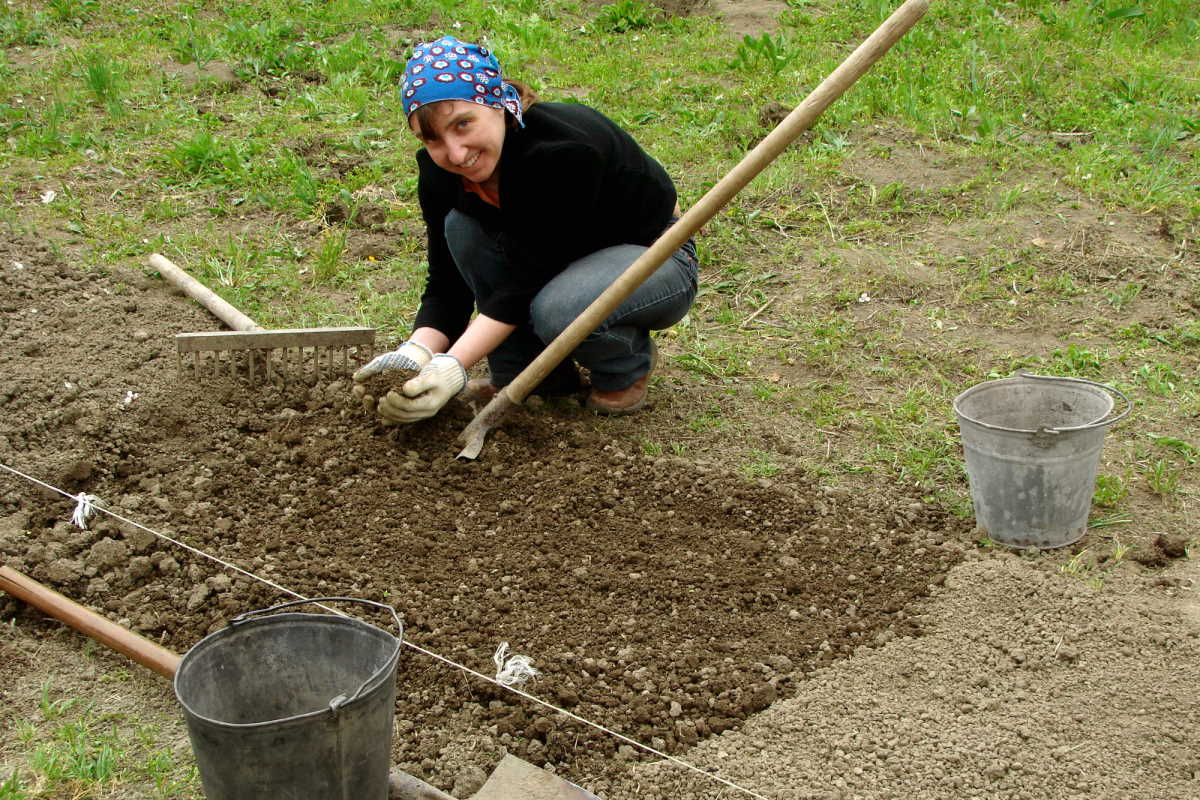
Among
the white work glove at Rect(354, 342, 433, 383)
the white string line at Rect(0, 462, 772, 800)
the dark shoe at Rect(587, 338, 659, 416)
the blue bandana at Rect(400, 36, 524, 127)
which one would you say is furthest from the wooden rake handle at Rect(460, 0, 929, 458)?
the white string line at Rect(0, 462, 772, 800)

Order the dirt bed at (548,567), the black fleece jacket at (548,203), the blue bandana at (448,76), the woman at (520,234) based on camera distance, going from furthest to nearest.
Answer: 1. the black fleece jacket at (548,203)
2. the woman at (520,234)
3. the blue bandana at (448,76)
4. the dirt bed at (548,567)

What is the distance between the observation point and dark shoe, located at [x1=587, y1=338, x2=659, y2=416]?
12.5 feet

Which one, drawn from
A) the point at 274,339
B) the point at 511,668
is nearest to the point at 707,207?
the point at 511,668

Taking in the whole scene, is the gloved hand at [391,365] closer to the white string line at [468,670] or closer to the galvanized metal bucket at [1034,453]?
the white string line at [468,670]

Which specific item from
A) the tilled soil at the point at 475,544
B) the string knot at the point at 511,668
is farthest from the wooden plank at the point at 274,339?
the string knot at the point at 511,668

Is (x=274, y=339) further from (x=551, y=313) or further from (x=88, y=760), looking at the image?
(x=88, y=760)

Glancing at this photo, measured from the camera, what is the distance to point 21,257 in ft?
15.2

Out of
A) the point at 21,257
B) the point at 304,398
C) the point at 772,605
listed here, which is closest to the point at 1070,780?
the point at 772,605

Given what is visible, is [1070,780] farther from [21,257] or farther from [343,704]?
[21,257]

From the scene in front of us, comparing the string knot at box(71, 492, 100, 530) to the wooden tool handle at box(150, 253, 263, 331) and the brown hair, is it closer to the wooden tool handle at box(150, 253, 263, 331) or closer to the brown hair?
the wooden tool handle at box(150, 253, 263, 331)

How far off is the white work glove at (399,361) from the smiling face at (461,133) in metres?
0.58

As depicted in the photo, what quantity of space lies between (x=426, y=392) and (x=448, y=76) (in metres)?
0.91

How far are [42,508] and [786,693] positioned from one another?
7.01 feet

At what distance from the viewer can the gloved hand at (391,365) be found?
345cm
